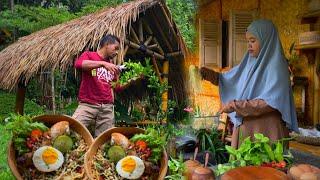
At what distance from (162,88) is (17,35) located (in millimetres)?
13554

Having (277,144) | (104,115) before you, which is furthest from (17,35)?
(277,144)

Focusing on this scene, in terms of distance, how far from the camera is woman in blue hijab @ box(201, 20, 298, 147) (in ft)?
8.63

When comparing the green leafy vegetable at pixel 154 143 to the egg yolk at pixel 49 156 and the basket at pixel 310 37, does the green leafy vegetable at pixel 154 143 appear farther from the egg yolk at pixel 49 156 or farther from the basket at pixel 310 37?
the basket at pixel 310 37

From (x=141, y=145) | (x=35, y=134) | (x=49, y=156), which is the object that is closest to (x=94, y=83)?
(x=35, y=134)

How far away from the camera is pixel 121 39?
643cm

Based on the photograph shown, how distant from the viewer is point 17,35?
52.0 feet

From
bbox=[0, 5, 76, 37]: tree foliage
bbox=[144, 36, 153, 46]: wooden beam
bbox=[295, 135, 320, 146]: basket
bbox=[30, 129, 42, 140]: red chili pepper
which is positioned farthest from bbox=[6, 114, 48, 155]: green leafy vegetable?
bbox=[0, 5, 76, 37]: tree foliage

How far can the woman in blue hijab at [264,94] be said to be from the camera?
2.63 meters

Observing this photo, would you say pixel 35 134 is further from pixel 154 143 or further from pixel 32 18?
pixel 32 18

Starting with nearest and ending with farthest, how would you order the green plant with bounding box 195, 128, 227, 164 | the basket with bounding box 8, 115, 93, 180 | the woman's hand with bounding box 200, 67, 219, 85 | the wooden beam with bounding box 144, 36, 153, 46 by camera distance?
the woman's hand with bounding box 200, 67, 219, 85 < the basket with bounding box 8, 115, 93, 180 < the green plant with bounding box 195, 128, 227, 164 < the wooden beam with bounding box 144, 36, 153, 46

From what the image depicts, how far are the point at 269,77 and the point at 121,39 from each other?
4022 millimetres

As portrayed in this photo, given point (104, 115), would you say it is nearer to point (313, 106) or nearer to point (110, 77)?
point (110, 77)

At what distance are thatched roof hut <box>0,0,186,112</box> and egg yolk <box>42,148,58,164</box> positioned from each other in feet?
10.9

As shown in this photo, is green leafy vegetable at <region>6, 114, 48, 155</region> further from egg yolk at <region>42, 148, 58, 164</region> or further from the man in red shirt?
the man in red shirt
